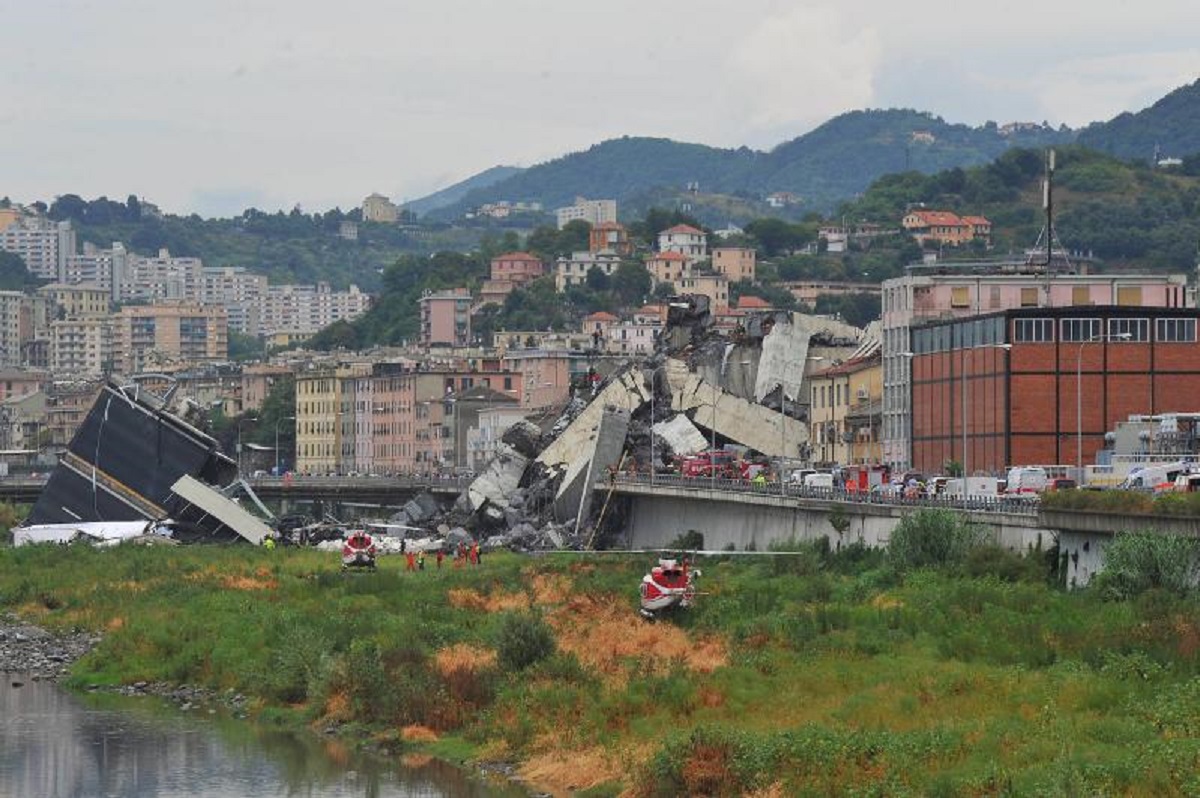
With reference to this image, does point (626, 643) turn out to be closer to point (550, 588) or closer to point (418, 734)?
point (418, 734)

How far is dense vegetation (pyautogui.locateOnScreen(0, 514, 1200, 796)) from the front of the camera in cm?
5072

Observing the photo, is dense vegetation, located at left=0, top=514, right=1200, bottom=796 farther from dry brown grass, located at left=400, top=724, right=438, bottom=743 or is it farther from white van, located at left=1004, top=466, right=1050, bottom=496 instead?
white van, located at left=1004, top=466, right=1050, bottom=496

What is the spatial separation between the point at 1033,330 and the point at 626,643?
1721 inches

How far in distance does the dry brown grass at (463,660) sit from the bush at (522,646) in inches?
20.9

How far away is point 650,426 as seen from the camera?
137 meters

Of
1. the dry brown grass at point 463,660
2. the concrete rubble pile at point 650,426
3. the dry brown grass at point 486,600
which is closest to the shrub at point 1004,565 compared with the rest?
the dry brown grass at point 463,660

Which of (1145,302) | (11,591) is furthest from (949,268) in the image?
(11,591)

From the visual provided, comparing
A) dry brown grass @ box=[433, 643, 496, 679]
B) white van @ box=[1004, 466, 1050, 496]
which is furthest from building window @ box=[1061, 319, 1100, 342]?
dry brown grass @ box=[433, 643, 496, 679]

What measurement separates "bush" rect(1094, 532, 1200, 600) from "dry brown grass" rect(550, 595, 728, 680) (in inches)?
364

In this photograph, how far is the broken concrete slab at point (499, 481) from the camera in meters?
137

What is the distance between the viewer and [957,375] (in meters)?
116

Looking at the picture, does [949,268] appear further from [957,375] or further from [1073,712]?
[1073,712]

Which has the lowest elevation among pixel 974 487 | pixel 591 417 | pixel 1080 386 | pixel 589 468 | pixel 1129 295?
pixel 589 468

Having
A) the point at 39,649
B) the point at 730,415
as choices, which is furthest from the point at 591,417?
the point at 39,649
